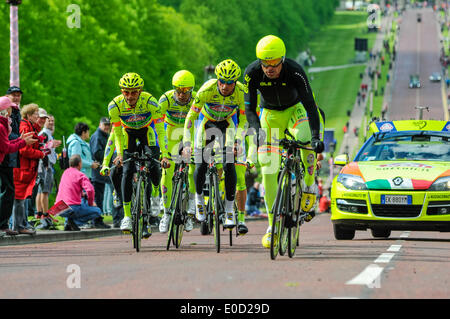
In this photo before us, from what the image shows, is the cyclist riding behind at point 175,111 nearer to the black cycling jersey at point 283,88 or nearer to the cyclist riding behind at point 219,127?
the cyclist riding behind at point 219,127

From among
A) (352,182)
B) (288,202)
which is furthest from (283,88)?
(352,182)

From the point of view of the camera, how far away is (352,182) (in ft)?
54.0

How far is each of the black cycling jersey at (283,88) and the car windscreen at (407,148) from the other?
4694 mm

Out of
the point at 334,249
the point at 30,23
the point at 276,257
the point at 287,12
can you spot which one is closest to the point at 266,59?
the point at 276,257

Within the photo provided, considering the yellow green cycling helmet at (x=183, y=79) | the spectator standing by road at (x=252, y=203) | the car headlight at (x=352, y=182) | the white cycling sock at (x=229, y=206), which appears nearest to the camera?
the white cycling sock at (x=229, y=206)

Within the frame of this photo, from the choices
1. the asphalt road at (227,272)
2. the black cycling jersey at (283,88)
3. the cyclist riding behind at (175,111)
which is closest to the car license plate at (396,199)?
the asphalt road at (227,272)

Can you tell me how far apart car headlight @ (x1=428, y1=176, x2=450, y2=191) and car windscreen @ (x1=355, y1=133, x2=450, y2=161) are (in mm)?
1028

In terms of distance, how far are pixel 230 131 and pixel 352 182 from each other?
8.18ft

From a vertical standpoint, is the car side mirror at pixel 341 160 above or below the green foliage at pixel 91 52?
below

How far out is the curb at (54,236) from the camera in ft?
52.7

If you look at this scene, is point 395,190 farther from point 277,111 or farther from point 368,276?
point 368,276
